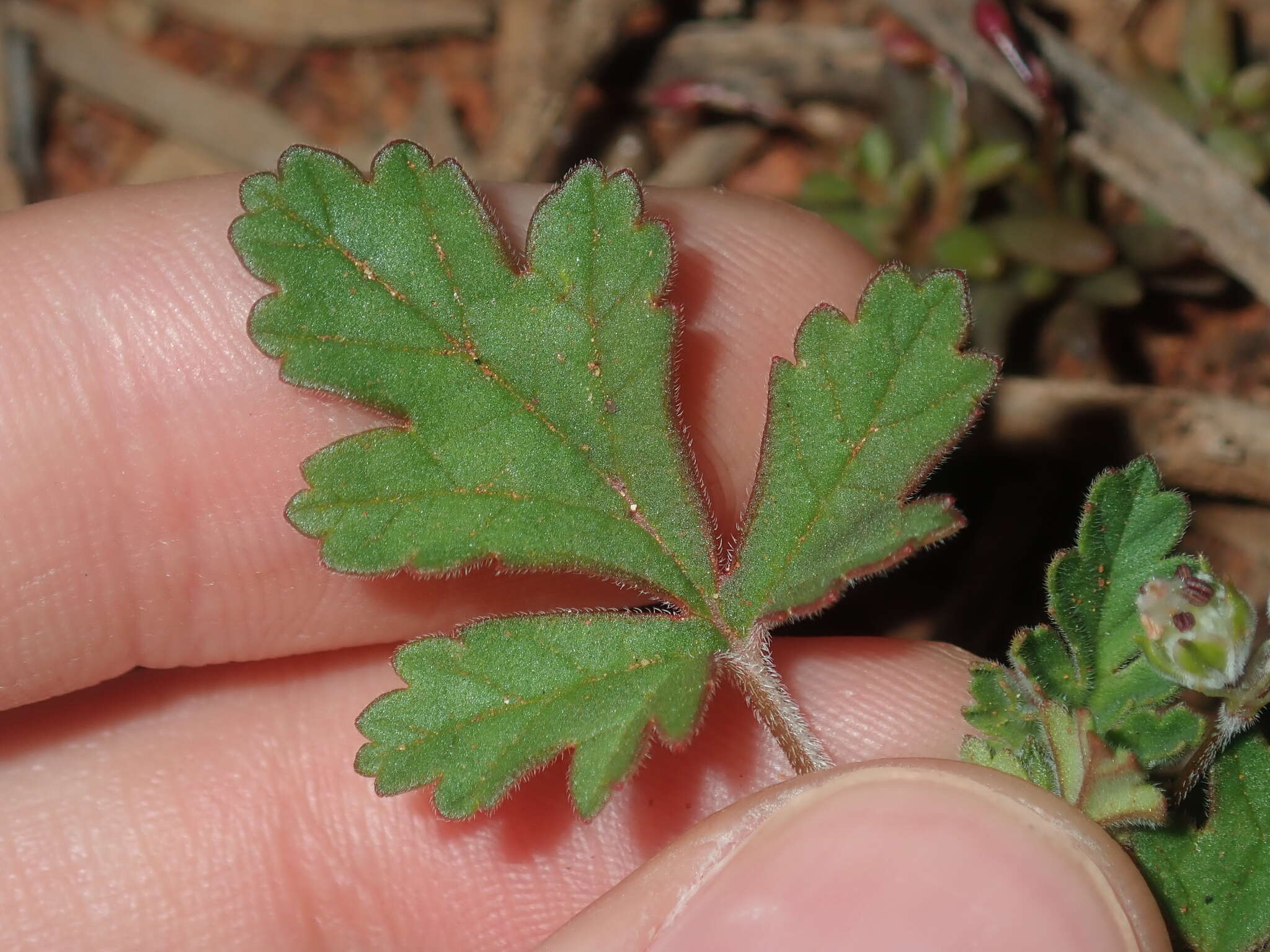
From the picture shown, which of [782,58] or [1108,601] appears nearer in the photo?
[1108,601]

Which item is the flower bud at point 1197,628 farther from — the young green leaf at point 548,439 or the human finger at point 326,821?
the human finger at point 326,821

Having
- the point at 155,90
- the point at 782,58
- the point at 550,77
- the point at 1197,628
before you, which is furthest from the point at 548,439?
the point at 155,90

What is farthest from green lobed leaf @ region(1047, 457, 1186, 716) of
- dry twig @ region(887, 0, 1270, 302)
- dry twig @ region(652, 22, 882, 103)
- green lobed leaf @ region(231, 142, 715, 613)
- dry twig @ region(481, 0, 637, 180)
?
dry twig @ region(481, 0, 637, 180)

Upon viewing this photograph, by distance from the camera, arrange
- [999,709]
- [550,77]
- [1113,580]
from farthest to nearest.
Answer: [550,77], [1113,580], [999,709]

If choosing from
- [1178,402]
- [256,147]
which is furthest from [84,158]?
[1178,402]

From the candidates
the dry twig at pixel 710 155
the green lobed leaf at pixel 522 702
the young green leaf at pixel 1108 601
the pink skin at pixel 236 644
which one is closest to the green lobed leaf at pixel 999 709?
the young green leaf at pixel 1108 601

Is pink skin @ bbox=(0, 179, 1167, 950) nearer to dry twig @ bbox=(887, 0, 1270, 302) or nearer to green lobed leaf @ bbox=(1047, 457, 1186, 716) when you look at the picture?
green lobed leaf @ bbox=(1047, 457, 1186, 716)

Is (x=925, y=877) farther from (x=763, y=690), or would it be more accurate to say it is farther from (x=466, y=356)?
(x=466, y=356)

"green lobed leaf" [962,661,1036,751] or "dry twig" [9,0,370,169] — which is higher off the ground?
"dry twig" [9,0,370,169]
